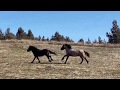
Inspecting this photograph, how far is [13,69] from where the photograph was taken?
12.9m

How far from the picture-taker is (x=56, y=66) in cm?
1419

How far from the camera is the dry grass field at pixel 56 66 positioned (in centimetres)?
1151

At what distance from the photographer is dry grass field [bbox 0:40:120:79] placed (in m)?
11.5

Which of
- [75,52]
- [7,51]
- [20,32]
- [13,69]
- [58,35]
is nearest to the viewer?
[13,69]
